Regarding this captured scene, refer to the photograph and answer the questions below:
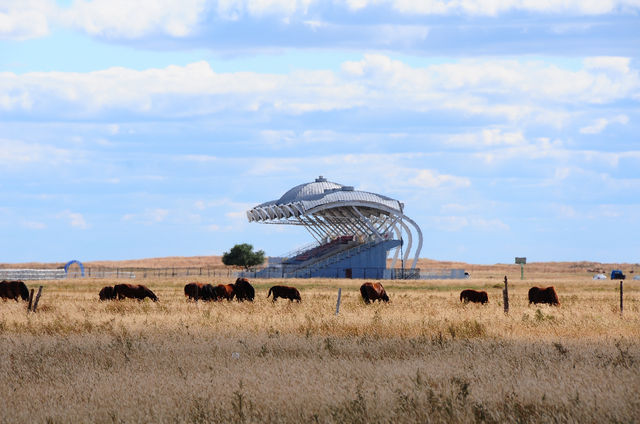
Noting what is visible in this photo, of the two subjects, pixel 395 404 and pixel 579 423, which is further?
pixel 395 404

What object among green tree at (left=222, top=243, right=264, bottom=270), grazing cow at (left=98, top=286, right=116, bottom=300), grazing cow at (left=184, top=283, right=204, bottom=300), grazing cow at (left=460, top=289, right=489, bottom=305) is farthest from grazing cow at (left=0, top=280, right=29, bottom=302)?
green tree at (left=222, top=243, right=264, bottom=270)

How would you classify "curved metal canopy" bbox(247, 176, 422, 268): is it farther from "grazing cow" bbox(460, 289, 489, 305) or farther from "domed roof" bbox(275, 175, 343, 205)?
"grazing cow" bbox(460, 289, 489, 305)

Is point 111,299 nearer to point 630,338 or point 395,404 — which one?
point 630,338

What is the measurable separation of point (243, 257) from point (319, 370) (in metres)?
133

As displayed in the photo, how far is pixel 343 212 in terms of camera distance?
102562 millimetres

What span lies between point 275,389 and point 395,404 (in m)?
2.25

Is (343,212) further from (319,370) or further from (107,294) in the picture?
(319,370)

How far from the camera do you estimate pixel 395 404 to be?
41.7 feet

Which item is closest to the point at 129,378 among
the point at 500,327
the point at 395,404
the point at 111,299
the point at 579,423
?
the point at 395,404

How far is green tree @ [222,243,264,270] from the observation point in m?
148

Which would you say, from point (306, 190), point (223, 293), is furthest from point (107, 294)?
point (306, 190)

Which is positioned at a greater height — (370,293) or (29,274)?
(29,274)

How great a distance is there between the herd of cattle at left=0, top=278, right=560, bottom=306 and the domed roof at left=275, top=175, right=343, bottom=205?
65523 millimetres

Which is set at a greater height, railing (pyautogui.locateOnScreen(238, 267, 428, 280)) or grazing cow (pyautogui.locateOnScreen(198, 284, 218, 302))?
railing (pyautogui.locateOnScreen(238, 267, 428, 280))
